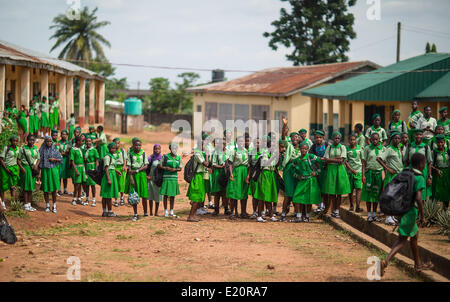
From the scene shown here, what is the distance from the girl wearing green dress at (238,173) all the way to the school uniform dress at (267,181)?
13.2 inches

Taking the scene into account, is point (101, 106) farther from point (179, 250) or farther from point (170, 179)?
point (179, 250)

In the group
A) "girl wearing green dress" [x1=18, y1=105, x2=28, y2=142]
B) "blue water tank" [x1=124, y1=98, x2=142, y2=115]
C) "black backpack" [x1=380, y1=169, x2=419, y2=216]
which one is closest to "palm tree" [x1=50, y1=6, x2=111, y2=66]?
"blue water tank" [x1=124, y1=98, x2=142, y2=115]

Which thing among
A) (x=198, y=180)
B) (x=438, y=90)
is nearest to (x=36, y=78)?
(x=198, y=180)

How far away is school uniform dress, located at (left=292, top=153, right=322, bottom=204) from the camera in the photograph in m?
11.5

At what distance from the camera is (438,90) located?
63.4 ft

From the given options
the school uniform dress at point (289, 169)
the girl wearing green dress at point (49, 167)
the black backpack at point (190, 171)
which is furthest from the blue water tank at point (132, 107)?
the school uniform dress at point (289, 169)

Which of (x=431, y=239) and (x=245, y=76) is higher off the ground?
(x=245, y=76)

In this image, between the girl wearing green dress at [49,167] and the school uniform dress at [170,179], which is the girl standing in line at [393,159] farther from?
the girl wearing green dress at [49,167]
